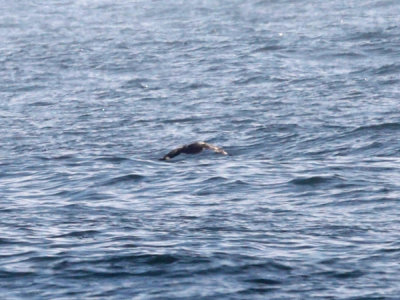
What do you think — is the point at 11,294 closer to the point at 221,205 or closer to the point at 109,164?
the point at 221,205

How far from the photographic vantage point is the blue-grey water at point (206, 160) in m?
16.8

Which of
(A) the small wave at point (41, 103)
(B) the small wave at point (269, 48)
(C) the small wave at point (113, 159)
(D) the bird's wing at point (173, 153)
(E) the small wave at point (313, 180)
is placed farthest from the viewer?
(B) the small wave at point (269, 48)

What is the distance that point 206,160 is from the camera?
83.2 ft

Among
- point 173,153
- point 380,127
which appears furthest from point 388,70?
point 173,153

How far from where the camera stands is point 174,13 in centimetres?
5419

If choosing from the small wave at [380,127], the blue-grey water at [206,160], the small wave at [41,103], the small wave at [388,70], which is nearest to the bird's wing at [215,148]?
the blue-grey water at [206,160]

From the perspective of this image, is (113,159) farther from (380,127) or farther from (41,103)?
(41,103)

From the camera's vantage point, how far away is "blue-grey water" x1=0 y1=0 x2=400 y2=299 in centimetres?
1680

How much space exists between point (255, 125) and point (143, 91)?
7.60 meters

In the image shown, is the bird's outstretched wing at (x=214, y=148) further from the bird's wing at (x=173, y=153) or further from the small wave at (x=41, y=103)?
the small wave at (x=41, y=103)

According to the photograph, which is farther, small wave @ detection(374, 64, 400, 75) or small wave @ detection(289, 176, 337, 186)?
small wave @ detection(374, 64, 400, 75)

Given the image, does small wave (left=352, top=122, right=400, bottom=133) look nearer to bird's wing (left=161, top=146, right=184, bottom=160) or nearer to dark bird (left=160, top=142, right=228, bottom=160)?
dark bird (left=160, top=142, right=228, bottom=160)

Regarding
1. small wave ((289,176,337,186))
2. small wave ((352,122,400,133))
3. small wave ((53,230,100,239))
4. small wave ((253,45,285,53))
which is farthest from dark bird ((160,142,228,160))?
small wave ((253,45,285,53))

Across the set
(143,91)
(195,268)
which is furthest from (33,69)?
(195,268)
